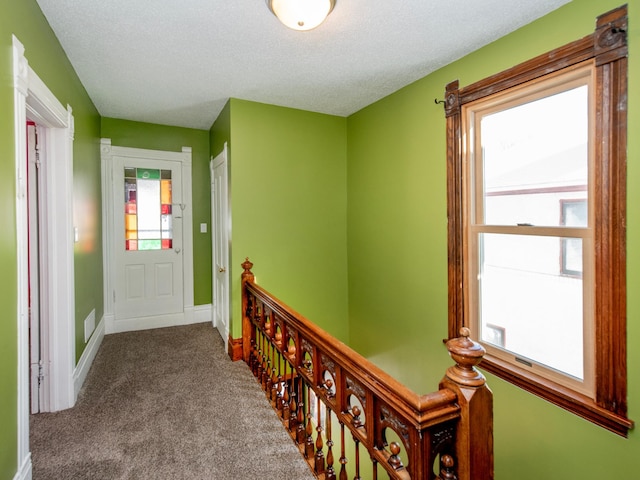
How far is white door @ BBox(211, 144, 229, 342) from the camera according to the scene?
3387 mm

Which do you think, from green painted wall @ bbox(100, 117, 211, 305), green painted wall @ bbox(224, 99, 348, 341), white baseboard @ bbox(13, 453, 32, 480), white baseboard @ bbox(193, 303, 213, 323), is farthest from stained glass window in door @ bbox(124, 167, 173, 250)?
white baseboard @ bbox(13, 453, 32, 480)

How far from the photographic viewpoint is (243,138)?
10.3 feet

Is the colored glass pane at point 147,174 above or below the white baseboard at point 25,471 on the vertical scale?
above

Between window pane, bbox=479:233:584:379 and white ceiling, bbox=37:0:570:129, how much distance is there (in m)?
1.36

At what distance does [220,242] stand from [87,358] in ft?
5.22

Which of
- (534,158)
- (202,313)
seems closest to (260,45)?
(534,158)

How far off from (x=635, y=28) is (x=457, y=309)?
1.80m

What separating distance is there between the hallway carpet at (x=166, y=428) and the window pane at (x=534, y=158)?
202cm

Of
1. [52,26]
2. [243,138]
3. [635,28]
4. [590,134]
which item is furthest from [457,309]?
[52,26]

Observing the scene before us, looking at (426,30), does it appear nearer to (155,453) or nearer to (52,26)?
(52,26)

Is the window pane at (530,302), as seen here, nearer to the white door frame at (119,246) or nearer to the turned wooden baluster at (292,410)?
the turned wooden baluster at (292,410)

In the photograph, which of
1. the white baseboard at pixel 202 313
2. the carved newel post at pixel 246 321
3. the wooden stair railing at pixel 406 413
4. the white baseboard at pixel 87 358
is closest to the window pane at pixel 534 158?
the wooden stair railing at pixel 406 413

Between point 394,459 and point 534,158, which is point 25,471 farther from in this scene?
point 534,158

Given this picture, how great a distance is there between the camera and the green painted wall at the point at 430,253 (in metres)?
1.59
